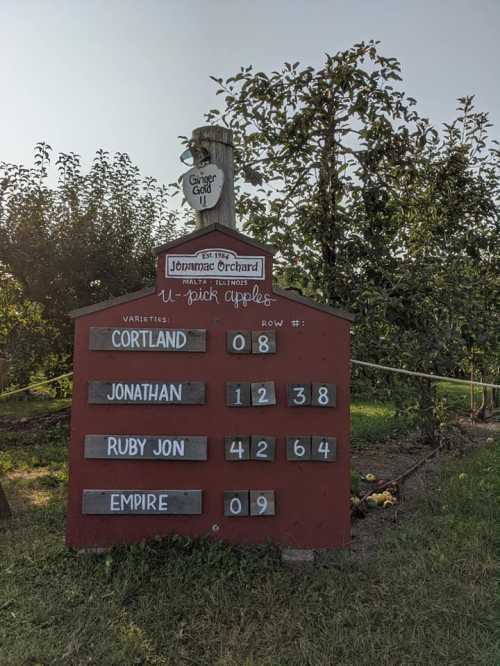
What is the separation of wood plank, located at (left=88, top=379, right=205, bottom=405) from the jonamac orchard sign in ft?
2.82

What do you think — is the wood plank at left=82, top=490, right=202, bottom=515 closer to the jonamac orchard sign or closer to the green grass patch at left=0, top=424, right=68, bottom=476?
the jonamac orchard sign

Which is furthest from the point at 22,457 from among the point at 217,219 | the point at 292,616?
the point at 292,616

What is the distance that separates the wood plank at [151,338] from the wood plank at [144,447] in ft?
2.23

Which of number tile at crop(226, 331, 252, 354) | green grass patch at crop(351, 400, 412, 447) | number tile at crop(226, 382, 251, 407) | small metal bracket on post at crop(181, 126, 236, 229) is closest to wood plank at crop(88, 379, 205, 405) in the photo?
number tile at crop(226, 382, 251, 407)

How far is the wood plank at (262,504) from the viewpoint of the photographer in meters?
4.16

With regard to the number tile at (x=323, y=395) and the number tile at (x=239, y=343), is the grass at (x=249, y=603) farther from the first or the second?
the number tile at (x=239, y=343)

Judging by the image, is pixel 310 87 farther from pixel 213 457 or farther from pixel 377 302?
pixel 213 457

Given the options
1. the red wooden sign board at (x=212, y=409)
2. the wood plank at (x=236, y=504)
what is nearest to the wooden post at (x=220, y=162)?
the red wooden sign board at (x=212, y=409)

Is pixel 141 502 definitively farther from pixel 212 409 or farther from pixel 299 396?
pixel 299 396

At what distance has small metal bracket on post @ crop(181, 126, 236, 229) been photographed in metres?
4.74

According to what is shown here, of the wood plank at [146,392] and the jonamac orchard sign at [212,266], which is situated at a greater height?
the jonamac orchard sign at [212,266]

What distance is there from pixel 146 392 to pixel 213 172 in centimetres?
196

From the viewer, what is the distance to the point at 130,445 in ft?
13.7

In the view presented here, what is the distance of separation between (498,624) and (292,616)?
3.89ft
